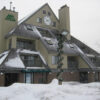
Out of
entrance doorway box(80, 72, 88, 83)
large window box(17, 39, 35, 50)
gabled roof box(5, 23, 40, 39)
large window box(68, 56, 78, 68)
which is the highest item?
gabled roof box(5, 23, 40, 39)

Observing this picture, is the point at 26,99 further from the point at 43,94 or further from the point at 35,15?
the point at 35,15

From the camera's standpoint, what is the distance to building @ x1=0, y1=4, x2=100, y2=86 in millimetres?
24297

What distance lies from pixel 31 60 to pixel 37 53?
2240 mm

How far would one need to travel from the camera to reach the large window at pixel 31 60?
2631cm

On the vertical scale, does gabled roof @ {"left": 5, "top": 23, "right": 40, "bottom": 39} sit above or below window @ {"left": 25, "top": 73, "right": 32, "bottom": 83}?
above

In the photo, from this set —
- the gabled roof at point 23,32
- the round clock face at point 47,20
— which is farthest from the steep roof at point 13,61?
the round clock face at point 47,20

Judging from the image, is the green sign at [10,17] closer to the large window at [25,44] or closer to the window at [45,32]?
the large window at [25,44]

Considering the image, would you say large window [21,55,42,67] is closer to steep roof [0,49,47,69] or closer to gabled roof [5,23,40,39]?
steep roof [0,49,47,69]

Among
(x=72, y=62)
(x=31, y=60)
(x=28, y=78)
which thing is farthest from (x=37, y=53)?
(x=72, y=62)

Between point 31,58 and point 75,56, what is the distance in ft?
32.6

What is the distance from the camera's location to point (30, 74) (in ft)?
81.3

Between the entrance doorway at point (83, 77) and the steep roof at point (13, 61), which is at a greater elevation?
the steep roof at point (13, 61)

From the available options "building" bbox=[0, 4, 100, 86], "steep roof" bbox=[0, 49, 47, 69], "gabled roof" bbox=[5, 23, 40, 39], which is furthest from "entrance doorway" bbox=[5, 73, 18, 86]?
"gabled roof" bbox=[5, 23, 40, 39]

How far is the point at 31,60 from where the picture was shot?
26.9 meters
